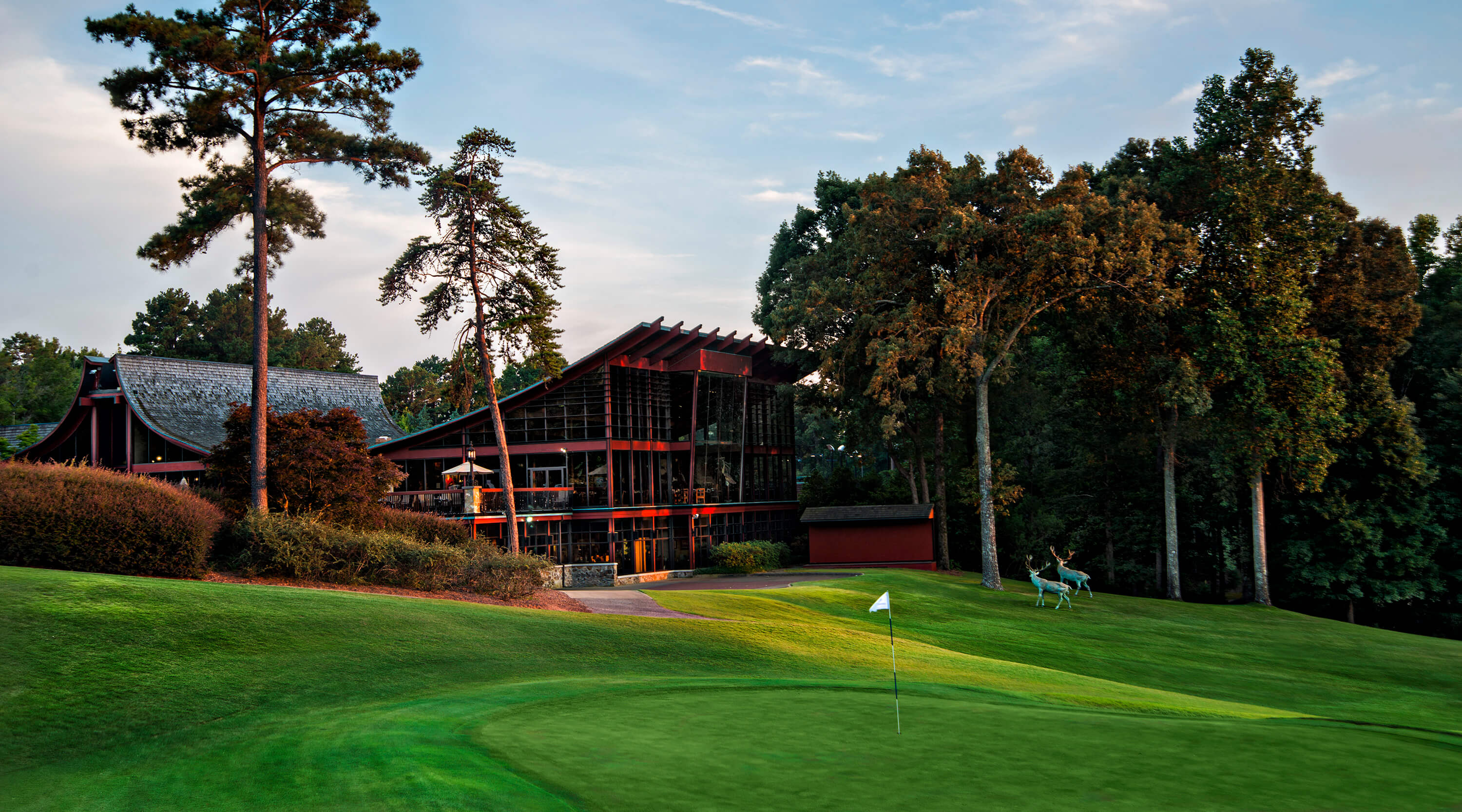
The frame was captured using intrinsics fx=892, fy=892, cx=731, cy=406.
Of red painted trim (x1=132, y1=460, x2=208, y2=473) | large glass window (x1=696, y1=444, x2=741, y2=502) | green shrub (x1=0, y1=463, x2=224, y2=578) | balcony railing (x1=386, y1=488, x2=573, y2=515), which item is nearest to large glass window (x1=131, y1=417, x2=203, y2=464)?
red painted trim (x1=132, y1=460, x2=208, y2=473)

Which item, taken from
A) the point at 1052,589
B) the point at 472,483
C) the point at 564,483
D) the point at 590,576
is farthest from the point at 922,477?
the point at 472,483

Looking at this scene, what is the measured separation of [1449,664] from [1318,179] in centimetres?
1786

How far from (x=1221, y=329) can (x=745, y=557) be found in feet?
65.9

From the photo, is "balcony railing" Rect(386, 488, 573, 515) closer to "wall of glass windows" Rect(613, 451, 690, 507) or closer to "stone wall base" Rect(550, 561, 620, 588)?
"wall of glass windows" Rect(613, 451, 690, 507)

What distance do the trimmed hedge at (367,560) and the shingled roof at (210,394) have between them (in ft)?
57.0

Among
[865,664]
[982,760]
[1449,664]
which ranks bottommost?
[1449,664]

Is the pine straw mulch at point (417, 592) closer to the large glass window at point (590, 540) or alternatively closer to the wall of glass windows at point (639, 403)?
the large glass window at point (590, 540)

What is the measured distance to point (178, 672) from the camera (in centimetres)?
1090

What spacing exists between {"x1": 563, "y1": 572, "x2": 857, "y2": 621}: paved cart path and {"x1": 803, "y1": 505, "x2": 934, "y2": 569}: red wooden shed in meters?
3.34

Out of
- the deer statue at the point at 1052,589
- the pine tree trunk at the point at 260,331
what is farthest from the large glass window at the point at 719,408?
the pine tree trunk at the point at 260,331

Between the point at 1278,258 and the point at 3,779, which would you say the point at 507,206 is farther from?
the point at 1278,258

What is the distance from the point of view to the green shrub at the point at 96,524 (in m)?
15.4

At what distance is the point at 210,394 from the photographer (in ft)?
133

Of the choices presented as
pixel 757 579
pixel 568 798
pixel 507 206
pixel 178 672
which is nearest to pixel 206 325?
pixel 507 206
